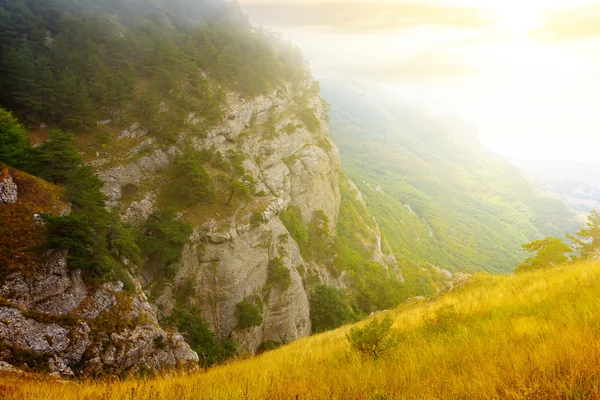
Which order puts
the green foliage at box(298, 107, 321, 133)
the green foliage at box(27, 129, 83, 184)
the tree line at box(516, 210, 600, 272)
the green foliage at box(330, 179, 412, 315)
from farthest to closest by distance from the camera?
the green foliage at box(298, 107, 321, 133), the green foliage at box(330, 179, 412, 315), the tree line at box(516, 210, 600, 272), the green foliage at box(27, 129, 83, 184)

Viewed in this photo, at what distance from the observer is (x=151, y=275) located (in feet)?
72.0

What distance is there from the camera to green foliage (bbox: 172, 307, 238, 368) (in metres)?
→ 20.1

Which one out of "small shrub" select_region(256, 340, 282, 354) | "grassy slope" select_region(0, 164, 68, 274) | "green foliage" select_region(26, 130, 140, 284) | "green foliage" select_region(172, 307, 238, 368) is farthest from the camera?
"small shrub" select_region(256, 340, 282, 354)

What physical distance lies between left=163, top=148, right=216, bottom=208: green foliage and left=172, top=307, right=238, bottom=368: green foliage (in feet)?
30.1

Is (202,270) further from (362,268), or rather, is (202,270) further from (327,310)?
(362,268)

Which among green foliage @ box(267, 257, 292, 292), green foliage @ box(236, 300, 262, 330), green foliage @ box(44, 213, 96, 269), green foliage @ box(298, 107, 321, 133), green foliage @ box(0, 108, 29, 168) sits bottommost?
green foliage @ box(236, 300, 262, 330)

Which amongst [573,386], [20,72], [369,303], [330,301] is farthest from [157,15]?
[573,386]

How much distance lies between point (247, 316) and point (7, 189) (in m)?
17.3

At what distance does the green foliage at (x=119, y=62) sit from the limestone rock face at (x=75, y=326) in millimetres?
17852

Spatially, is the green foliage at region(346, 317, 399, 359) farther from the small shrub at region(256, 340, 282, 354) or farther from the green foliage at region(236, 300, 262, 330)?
the small shrub at region(256, 340, 282, 354)

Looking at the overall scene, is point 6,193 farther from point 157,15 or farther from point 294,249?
point 157,15

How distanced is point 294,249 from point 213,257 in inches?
452

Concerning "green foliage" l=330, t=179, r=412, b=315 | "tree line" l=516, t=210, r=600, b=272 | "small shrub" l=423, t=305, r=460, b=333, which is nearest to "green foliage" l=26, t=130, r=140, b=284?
"small shrub" l=423, t=305, r=460, b=333

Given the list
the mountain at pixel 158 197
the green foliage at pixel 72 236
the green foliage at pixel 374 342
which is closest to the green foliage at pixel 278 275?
the mountain at pixel 158 197
